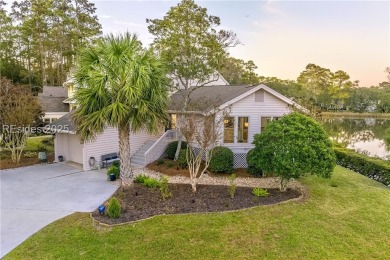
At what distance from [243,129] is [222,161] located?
278 centimetres

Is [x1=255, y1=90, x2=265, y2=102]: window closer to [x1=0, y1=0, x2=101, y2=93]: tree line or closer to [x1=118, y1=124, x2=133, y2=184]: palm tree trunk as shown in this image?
[x1=118, y1=124, x2=133, y2=184]: palm tree trunk

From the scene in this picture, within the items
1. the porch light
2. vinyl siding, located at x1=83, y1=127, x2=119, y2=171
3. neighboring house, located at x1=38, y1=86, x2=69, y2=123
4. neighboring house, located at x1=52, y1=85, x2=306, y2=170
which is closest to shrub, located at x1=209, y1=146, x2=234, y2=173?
neighboring house, located at x1=52, y1=85, x2=306, y2=170

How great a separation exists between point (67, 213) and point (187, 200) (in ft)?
14.3

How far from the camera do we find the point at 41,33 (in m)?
40.3

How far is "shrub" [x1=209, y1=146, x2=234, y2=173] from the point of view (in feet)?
45.3

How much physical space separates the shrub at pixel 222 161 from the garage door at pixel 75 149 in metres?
8.27

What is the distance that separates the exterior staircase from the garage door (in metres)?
3.14

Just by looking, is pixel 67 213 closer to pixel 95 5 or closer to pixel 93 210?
pixel 93 210

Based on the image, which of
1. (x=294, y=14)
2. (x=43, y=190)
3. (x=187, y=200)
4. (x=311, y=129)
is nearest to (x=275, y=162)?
(x=311, y=129)

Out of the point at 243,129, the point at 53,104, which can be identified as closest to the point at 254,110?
the point at 243,129

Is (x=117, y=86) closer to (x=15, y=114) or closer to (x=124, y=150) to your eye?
(x=124, y=150)

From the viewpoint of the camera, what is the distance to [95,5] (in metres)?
43.2

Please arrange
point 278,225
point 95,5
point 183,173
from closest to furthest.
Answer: point 278,225
point 183,173
point 95,5

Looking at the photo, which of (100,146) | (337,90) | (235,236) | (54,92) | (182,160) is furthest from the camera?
(337,90)
